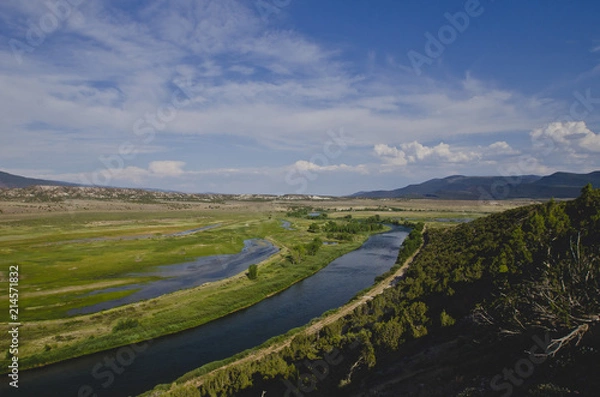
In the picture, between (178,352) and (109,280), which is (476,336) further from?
(109,280)

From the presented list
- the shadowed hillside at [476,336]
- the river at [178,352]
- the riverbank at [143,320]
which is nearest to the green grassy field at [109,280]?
the riverbank at [143,320]

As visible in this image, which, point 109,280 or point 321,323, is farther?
point 109,280

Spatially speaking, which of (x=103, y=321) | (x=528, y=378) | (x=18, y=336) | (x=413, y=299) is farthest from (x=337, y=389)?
(x=18, y=336)

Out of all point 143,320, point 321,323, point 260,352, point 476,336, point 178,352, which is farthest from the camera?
point 143,320

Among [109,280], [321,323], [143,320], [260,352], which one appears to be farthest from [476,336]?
[109,280]

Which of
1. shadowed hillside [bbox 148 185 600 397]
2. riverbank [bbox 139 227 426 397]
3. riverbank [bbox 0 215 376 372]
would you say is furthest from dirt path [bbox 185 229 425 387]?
riverbank [bbox 0 215 376 372]

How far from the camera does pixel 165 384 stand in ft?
80.8

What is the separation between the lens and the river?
25.9m

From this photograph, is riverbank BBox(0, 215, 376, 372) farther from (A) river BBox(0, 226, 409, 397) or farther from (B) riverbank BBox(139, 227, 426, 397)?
(B) riverbank BBox(139, 227, 426, 397)

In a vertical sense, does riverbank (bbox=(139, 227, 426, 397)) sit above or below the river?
above

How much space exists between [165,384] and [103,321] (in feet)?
52.1

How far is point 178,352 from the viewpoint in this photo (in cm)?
3127

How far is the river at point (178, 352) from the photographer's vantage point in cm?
2591

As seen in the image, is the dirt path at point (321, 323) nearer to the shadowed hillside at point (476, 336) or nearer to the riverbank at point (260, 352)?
the riverbank at point (260, 352)
